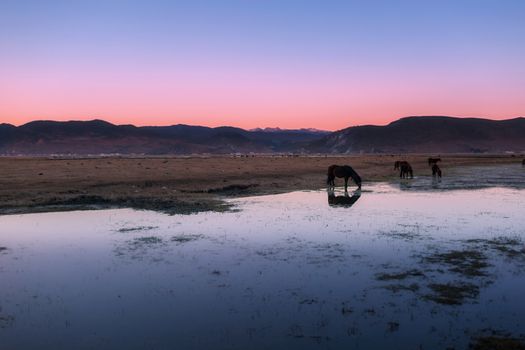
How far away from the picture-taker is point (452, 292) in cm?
868

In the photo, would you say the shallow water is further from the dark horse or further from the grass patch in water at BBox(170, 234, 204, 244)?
the dark horse

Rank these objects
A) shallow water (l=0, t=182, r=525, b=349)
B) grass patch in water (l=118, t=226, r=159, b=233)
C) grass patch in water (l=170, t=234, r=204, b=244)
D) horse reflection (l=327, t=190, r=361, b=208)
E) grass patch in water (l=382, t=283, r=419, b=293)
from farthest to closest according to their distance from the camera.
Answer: horse reflection (l=327, t=190, r=361, b=208) → grass patch in water (l=118, t=226, r=159, b=233) → grass patch in water (l=170, t=234, r=204, b=244) → grass patch in water (l=382, t=283, r=419, b=293) → shallow water (l=0, t=182, r=525, b=349)

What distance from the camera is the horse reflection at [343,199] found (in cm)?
2202

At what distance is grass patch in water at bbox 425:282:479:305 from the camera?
8.22 m

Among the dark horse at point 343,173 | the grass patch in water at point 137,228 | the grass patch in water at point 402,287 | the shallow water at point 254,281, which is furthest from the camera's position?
the dark horse at point 343,173

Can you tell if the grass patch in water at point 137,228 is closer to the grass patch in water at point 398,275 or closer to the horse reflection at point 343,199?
the grass patch in water at point 398,275

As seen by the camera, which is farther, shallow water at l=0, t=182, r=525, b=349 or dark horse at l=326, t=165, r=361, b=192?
dark horse at l=326, t=165, r=361, b=192

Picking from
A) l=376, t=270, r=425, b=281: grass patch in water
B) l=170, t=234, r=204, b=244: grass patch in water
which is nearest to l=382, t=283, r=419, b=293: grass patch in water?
l=376, t=270, r=425, b=281: grass patch in water

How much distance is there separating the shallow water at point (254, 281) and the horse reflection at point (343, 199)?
4.19m

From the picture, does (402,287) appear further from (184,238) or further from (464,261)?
(184,238)

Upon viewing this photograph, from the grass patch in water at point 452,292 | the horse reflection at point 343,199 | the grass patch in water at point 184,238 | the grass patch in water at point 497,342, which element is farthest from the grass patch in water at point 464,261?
the horse reflection at point 343,199

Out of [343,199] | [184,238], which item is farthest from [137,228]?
[343,199]

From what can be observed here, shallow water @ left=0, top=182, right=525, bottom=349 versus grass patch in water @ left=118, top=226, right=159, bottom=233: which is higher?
grass patch in water @ left=118, top=226, right=159, bottom=233

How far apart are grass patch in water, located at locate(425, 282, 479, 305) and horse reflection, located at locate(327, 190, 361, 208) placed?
40.2 ft
